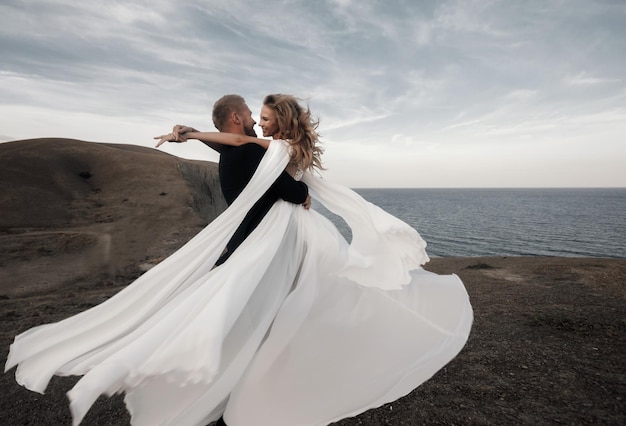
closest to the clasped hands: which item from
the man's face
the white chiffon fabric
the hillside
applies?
the man's face

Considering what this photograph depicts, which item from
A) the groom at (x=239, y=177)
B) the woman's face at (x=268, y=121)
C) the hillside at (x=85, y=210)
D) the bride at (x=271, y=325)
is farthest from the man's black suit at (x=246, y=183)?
the hillside at (x=85, y=210)

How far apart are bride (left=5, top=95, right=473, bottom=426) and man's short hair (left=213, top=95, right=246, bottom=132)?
268 mm

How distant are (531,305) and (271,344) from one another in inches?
358

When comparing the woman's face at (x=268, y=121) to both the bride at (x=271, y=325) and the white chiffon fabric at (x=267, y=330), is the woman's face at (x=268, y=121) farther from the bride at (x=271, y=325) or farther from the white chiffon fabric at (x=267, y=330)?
the white chiffon fabric at (x=267, y=330)

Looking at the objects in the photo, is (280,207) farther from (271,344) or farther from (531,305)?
(531,305)

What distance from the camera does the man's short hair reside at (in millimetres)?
3102

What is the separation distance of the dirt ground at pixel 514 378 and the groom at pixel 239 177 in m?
2.83

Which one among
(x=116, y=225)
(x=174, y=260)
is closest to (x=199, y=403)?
(x=174, y=260)

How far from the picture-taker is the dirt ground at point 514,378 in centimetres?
407

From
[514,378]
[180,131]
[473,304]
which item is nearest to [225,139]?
[180,131]

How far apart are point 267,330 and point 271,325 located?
0.06 meters

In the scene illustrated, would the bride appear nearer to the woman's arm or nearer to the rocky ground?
the woman's arm

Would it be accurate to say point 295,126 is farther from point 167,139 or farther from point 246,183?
point 167,139

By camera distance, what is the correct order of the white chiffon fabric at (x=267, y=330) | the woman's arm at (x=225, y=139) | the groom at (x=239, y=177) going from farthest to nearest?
the groom at (x=239, y=177) → the woman's arm at (x=225, y=139) → the white chiffon fabric at (x=267, y=330)
